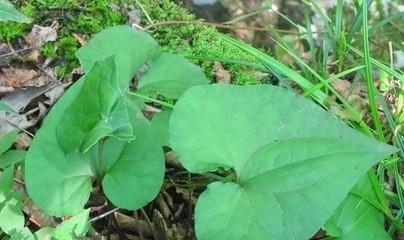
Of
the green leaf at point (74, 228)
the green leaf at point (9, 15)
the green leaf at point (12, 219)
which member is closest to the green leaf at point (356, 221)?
the green leaf at point (74, 228)

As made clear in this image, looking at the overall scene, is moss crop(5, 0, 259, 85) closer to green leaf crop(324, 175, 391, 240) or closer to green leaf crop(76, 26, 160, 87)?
green leaf crop(76, 26, 160, 87)

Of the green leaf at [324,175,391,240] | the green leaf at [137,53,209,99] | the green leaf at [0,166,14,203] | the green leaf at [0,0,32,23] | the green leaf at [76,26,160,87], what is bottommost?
the green leaf at [324,175,391,240]

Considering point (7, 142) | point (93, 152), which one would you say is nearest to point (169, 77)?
point (93, 152)

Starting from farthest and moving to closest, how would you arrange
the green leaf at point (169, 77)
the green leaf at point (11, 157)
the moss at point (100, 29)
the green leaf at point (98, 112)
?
the moss at point (100, 29) < the green leaf at point (169, 77) < the green leaf at point (11, 157) < the green leaf at point (98, 112)

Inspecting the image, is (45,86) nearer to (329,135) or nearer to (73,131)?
(73,131)

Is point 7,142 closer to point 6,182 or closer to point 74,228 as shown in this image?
point 6,182

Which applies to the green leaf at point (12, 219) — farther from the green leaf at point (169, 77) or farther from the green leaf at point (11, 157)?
the green leaf at point (169, 77)

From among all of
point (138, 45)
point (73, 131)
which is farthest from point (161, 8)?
point (73, 131)

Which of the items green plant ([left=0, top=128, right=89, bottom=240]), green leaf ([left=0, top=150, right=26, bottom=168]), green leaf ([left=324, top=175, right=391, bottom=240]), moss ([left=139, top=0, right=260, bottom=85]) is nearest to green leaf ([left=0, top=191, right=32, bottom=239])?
green plant ([left=0, top=128, right=89, bottom=240])
